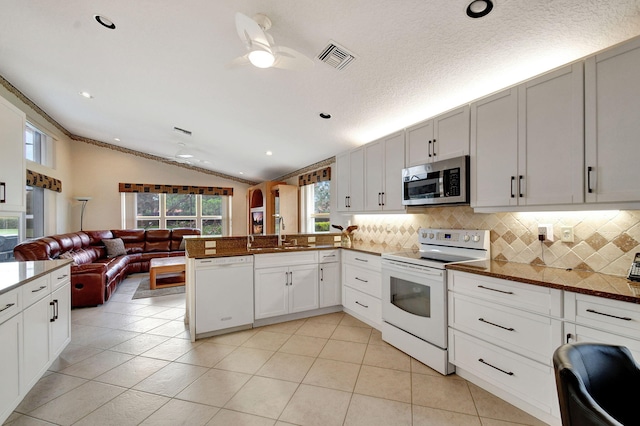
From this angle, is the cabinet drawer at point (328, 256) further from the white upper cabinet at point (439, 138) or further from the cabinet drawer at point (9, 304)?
the cabinet drawer at point (9, 304)

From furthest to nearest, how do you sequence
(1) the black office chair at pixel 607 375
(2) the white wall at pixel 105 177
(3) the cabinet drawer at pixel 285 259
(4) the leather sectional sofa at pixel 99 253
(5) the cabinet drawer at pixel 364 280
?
(2) the white wall at pixel 105 177
(4) the leather sectional sofa at pixel 99 253
(3) the cabinet drawer at pixel 285 259
(5) the cabinet drawer at pixel 364 280
(1) the black office chair at pixel 607 375

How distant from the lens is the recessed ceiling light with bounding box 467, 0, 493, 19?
1503mm

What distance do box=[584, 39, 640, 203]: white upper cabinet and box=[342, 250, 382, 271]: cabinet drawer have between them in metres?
1.80

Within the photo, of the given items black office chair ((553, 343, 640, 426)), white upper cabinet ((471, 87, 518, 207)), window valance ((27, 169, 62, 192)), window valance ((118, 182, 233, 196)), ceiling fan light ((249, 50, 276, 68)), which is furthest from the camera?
window valance ((118, 182, 233, 196))

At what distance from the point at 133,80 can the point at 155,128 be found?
187 cm

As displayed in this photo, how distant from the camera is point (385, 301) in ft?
9.05

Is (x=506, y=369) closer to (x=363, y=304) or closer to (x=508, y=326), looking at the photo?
(x=508, y=326)

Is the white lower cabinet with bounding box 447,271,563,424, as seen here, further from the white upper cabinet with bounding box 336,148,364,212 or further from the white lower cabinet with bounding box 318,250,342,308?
the white upper cabinet with bounding box 336,148,364,212

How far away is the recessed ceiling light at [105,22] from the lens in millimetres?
2150

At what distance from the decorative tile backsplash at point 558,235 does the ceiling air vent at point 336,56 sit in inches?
67.3

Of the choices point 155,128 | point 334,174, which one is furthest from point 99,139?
point 334,174

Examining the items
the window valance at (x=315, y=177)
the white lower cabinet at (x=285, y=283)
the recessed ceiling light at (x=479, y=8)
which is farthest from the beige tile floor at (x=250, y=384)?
the window valance at (x=315, y=177)

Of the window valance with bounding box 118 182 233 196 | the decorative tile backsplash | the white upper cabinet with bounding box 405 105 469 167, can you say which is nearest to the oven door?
the decorative tile backsplash

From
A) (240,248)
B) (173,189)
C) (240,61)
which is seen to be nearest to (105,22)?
(240,61)
